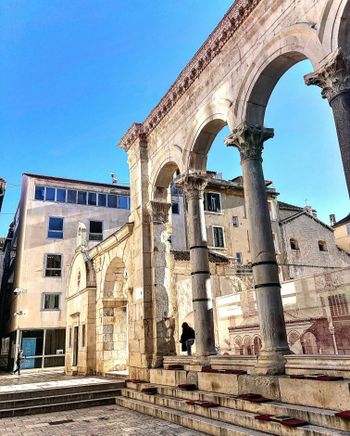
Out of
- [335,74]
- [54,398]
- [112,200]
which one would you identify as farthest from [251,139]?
[112,200]

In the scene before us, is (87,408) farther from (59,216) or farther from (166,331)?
(59,216)

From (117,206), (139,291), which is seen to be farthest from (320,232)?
(139,291)

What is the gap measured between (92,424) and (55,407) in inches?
98.9

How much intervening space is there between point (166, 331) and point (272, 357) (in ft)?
14.7

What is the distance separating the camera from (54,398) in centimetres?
967

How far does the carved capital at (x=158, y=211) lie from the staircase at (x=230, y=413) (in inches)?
166

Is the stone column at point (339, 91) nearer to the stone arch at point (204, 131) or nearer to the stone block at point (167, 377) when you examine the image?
the stone arch at point (204, 131)

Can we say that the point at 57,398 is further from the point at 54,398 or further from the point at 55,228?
the point at 55,228

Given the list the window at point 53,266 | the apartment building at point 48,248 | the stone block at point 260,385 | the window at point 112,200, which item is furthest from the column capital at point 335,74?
the window at point 112,200

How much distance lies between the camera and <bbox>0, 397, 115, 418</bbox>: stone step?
8.82 meters

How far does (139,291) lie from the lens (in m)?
10.7

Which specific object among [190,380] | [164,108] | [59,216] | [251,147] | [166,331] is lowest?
[190,380]

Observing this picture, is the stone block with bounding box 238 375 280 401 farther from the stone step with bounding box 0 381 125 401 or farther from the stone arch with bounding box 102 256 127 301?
the stone arch with bounding box 102 256 127 301

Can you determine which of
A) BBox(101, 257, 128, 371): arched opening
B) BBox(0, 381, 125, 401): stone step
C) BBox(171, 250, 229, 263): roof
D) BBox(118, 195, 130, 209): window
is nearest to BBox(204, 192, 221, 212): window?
BBox(171, 250, 229, 263): roof
